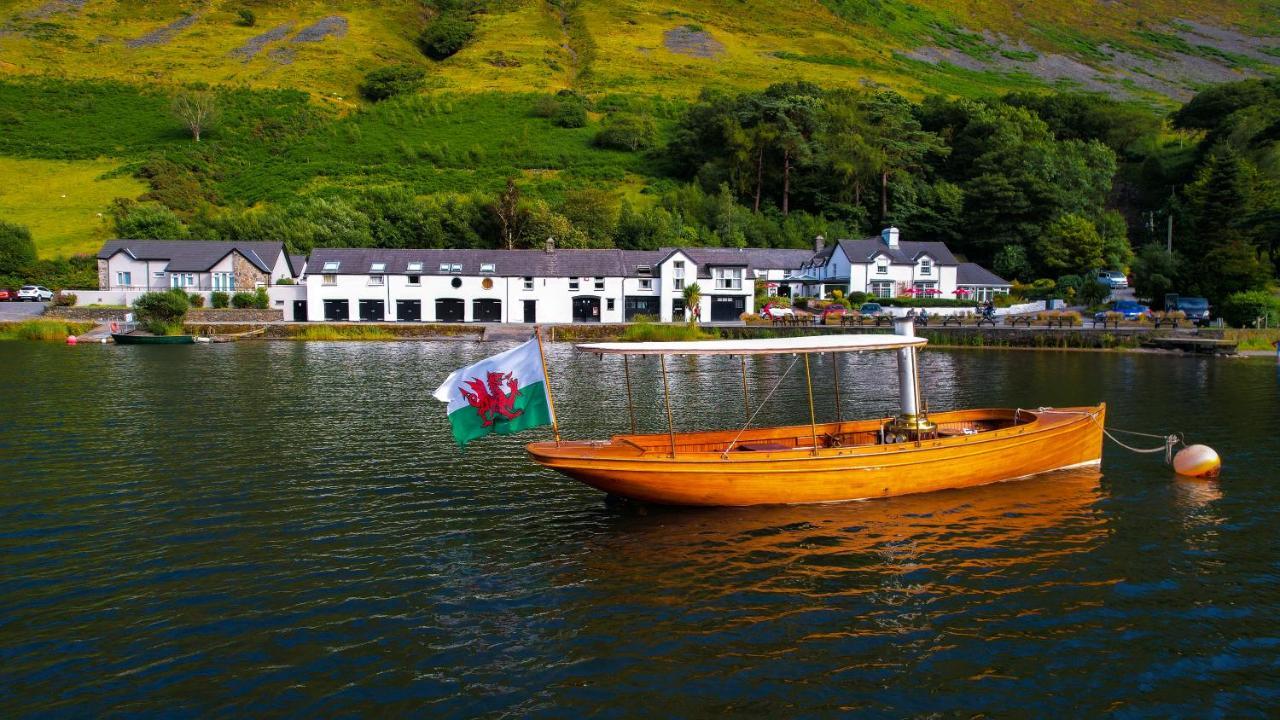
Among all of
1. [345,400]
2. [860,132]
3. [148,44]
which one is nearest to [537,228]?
[860,132]

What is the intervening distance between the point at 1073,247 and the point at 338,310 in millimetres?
94265

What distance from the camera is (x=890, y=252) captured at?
103 meters

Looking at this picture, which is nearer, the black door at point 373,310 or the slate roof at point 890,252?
the black door at point 373,310

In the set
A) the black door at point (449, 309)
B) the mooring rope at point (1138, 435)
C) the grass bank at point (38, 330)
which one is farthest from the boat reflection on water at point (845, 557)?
the grass bank at point (38, 330)

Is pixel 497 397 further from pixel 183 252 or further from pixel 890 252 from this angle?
pixel 890 252

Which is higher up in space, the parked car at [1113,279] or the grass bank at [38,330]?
the parked car at [1113,279]

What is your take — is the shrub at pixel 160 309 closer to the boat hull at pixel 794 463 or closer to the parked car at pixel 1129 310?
the boat hull at pixel 794 463

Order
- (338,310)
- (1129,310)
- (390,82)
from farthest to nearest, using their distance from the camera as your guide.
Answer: (390,82)
(338,310)
(1129,310)

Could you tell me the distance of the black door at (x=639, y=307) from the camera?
91625 millimetres

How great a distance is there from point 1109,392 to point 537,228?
79558 mm

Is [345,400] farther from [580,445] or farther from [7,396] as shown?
[580,445]

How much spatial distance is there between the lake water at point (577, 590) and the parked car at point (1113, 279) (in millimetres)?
79781

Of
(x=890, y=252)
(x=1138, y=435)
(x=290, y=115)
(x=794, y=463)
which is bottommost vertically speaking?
(x=1138, y=435)

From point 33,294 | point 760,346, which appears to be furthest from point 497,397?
point 33,294
